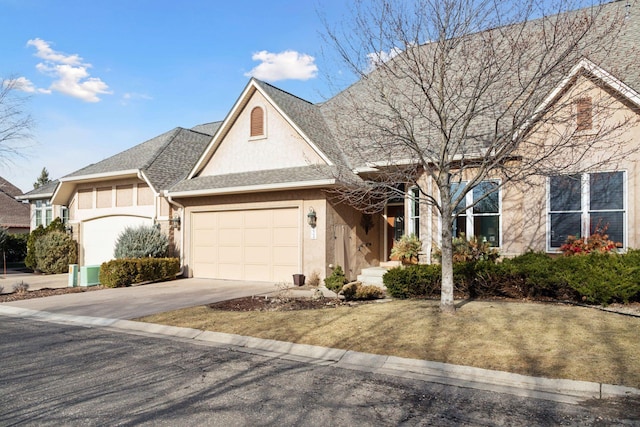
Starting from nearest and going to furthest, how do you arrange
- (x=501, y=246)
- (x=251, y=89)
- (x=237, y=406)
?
(x=237, y=406) < (x=501, y=246) < (x=251, y=89)

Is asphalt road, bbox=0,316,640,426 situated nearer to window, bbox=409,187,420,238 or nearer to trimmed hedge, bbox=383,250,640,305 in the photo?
trimmed hedge, bbox=383,250,640,305

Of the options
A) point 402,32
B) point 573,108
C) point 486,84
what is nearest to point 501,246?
point 573,108

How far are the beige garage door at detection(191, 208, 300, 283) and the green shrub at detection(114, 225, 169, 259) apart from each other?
1243mm

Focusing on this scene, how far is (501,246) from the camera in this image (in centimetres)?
1288

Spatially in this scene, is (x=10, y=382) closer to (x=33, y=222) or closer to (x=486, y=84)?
(x=486, y=84)

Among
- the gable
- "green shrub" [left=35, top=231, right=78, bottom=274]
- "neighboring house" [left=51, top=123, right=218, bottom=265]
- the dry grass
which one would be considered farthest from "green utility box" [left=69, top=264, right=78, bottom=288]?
the dry grass

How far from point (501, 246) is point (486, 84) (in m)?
5.74

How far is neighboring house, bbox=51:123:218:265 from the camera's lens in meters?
18.9

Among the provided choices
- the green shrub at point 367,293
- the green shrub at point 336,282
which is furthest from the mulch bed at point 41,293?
the green shrub at point 367,293

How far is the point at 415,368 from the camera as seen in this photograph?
251 inches

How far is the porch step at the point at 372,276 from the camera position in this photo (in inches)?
575

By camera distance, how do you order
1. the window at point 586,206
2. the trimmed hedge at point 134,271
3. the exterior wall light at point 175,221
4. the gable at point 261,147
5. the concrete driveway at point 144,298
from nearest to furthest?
the concrete driveway at point 144,298 → the window at point 586,206 → the trimmed hedge at point 134,271 → the gable at point 261,147 → the exterior wall light at point 175,221

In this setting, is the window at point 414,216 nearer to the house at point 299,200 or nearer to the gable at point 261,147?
the house at point 299,200

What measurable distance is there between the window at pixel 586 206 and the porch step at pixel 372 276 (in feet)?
16.6
